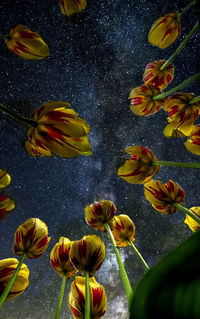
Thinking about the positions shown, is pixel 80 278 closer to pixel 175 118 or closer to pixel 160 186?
pixel 160 186

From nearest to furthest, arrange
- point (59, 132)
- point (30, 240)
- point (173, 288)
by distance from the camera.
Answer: point (173, 288)
point (59, 132)
point (30, 240)

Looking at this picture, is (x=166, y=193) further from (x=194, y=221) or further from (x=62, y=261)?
(x=62, y=261)

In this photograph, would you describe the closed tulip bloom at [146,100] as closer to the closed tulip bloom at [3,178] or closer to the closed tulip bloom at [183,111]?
the closed tulip bloom at [183,111]

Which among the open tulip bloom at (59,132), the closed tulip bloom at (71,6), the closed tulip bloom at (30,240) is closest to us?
the open tulip bloom at (59,132)

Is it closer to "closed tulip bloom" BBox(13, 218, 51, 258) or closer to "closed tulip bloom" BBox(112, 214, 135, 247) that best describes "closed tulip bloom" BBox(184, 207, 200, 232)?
"closed tulip bloom" BBox(112, 214, 135, 247)

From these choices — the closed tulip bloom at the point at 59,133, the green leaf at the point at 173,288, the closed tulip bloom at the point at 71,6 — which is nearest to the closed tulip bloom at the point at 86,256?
the closed tulip bloom at the point at 59,133

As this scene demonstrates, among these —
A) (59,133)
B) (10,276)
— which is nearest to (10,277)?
(10,276)
